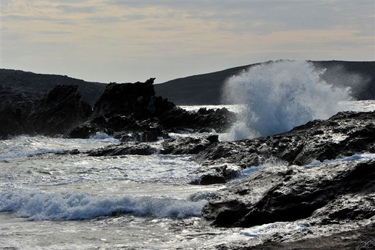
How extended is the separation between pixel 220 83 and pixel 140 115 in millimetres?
123057

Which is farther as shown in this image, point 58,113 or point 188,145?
point 58,113

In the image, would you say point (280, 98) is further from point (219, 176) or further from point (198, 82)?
point (198, 82)

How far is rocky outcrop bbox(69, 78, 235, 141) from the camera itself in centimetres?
4153

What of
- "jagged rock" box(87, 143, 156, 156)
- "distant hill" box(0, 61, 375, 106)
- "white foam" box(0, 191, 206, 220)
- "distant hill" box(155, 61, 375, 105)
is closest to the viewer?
"white foam" box(0, 191, 206, 220)

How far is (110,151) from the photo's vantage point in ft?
78.6

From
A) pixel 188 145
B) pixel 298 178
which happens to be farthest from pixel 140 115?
pixel 298 178

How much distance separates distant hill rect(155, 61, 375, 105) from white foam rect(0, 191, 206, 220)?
5183 inches

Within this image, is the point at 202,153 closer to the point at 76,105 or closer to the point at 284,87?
the point at 284,87

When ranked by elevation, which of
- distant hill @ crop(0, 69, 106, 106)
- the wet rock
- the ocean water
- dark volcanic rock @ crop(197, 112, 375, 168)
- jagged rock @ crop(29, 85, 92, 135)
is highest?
distant hill @ crop(0, 69, 106, 106)

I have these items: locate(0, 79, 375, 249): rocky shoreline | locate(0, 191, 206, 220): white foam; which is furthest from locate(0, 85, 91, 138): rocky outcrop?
locate(0, 191, 206, 220): white foam

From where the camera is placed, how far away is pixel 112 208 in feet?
40.7

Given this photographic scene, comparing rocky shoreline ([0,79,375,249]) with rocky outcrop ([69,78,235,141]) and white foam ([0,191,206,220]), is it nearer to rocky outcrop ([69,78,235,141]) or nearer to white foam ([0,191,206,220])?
white foam ([0,191,206,220])

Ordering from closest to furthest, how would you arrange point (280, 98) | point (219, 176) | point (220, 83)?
1. point (219, 176)
2. point (280, 98)
3. point (220, 83)

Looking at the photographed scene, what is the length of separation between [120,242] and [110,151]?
47.7ft
